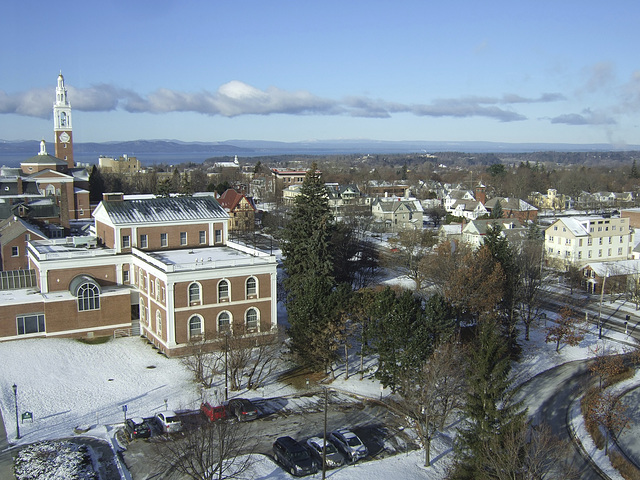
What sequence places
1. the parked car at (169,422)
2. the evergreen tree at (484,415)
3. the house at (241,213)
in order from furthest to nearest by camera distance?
the house at (241,213)
the parked car at (169,422)
the evergreen tree at (484,415)

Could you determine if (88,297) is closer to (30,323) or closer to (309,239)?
(30,323)

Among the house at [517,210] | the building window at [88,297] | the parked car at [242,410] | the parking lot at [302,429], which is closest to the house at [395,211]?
the house at [517,210]

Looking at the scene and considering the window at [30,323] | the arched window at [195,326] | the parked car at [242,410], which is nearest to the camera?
the parked car at [242,410]

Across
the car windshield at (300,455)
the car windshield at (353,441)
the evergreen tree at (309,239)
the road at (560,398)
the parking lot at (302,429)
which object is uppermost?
the evergreen tree at (309,239)

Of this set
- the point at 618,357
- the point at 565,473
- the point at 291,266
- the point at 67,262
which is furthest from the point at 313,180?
the point at 565,473

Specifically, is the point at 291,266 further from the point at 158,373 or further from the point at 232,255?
the point at 158,373

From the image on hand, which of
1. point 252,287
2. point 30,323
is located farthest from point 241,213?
point 30,323

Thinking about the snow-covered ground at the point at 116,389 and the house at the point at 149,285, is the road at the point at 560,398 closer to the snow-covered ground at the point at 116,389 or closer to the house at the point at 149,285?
the snow-covered ground at the point at 116,389
